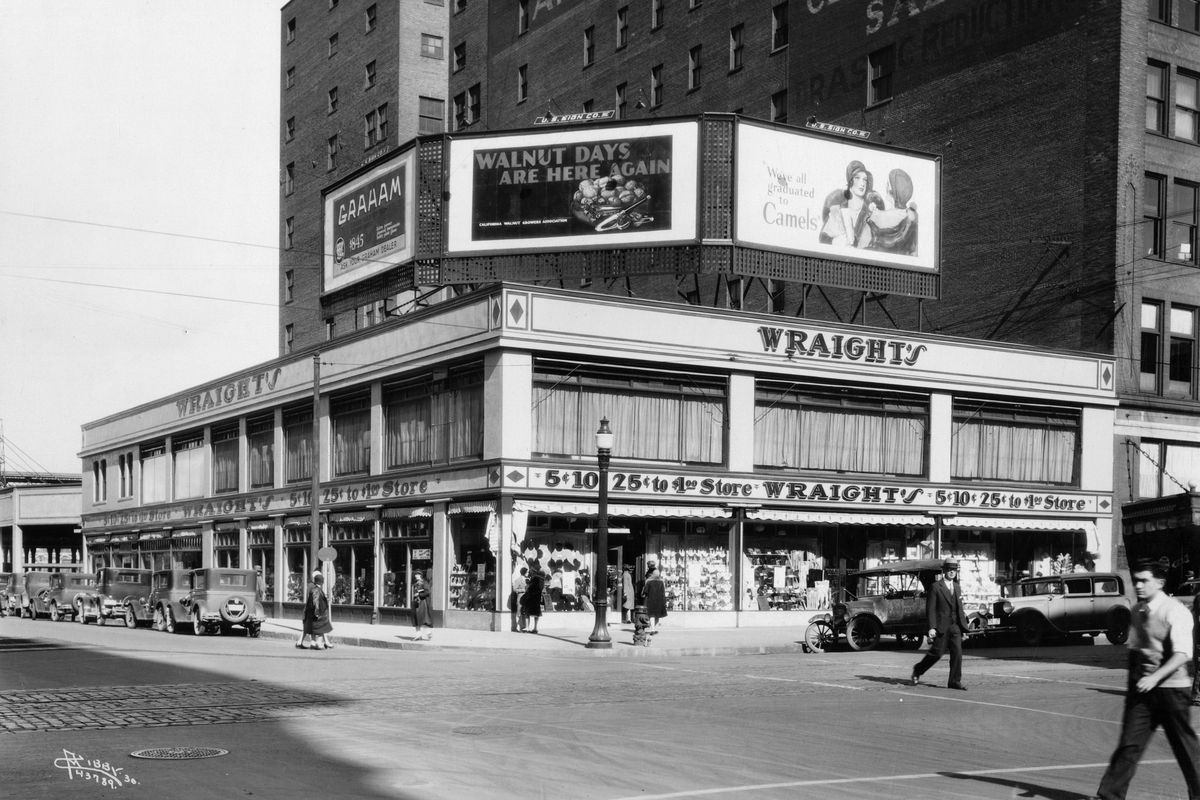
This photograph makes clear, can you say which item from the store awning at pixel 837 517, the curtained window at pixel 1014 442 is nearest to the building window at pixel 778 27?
the curtained window at pixel 1014 442

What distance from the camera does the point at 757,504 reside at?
37688 mm

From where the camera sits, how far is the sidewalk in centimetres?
2842

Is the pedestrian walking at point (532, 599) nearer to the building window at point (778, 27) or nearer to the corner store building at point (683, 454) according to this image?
the corner store building at point (683, 454)

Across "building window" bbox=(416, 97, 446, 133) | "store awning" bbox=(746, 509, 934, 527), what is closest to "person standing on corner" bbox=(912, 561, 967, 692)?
"store awning" bbox=(746, 509, 934, 527)

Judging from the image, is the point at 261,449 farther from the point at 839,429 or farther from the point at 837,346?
the point at 837,346

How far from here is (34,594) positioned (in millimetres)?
49312

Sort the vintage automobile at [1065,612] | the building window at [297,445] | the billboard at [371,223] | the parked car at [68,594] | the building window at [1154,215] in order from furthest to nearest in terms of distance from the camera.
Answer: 1. the building window at [297,445]
2. the parked car at [68,594]
3. the billboard at [371,223]
4. the building window at [1154,215]
5. the vintage automobile at [1065,612]

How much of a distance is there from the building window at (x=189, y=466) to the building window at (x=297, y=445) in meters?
7.98

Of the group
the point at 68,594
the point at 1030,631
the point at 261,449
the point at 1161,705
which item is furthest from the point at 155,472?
the point at 1161,705

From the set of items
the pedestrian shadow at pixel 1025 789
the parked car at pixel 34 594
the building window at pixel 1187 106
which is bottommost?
the parked car at pixel 34 594

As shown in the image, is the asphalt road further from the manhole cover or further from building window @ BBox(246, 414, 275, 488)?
building window @ BBox(246, 414, 275, 488)

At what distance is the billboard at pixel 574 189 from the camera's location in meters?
39.9

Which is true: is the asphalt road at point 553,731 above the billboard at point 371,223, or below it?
below

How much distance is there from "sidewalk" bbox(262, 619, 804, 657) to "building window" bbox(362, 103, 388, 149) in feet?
126
